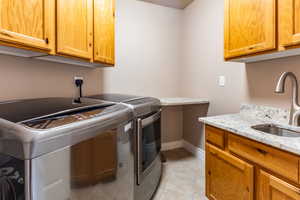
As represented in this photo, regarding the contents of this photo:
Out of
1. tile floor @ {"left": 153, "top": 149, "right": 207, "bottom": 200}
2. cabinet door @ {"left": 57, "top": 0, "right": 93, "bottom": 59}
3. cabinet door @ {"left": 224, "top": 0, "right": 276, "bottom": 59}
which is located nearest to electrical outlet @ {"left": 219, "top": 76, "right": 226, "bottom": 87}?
cabinet door @ {"left": 224, "top": 0, "right": 276, "bottom": 59}

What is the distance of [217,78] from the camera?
228cm

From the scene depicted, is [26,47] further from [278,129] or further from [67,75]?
[278,129]

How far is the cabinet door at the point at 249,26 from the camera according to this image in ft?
4.10

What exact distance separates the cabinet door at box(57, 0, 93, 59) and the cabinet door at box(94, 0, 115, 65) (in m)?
0.07

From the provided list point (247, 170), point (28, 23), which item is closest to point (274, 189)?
point (247, 170)

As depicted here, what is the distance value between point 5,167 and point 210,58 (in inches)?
93.3

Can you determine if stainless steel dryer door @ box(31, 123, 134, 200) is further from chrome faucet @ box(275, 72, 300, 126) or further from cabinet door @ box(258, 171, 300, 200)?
chrome faucet @ box(275, 72, 300, 126)

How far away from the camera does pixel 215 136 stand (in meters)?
1.45

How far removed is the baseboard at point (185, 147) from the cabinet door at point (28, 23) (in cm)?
226

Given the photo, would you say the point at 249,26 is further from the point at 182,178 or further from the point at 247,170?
the point at 182,178

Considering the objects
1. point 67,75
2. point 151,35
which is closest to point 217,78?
point 151,35

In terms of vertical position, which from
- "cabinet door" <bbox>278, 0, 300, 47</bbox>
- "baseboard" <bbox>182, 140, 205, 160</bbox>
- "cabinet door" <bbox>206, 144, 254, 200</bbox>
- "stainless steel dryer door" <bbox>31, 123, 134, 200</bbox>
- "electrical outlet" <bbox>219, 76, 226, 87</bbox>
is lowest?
"baseboard" <bbox>182, 140, 205, 160</bbox>

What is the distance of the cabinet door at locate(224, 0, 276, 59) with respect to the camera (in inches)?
49.2

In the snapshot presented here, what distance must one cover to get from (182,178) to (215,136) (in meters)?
0.89
